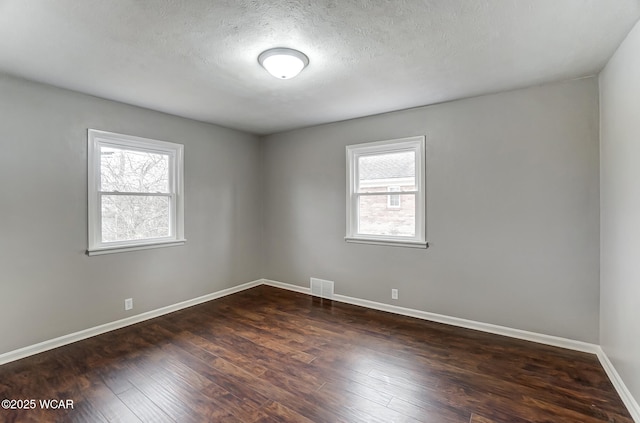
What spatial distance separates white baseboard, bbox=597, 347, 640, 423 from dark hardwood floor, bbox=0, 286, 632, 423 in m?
0.05

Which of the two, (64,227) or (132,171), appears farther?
(132,171)

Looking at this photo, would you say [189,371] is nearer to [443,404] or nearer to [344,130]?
[443,404]

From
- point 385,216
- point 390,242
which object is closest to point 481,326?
point 390,242

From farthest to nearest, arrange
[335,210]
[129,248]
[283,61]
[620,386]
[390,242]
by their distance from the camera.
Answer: [335,210], [390,242], [129,248], [283,61], [620,386]

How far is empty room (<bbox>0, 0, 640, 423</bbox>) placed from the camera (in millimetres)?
2029

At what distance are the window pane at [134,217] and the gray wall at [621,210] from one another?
4519 millimetres

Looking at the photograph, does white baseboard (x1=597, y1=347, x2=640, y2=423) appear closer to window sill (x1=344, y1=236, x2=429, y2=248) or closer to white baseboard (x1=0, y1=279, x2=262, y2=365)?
window sill (x1=344, y1=236, x2=429, y2=248)

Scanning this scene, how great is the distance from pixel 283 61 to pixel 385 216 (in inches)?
93.5

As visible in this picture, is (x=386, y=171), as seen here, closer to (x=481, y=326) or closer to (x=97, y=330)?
(x=481, y=326)

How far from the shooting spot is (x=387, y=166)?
13.2 ft

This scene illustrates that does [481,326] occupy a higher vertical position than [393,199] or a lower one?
lower

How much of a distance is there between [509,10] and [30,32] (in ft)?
10.1

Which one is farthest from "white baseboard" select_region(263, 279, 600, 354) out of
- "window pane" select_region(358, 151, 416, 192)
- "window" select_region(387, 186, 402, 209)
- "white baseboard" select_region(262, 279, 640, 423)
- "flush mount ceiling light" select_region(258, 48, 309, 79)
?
"flush mount ceiling light" select_region(258, 48, 309, 79)

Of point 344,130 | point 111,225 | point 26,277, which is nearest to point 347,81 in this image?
point 344,130
